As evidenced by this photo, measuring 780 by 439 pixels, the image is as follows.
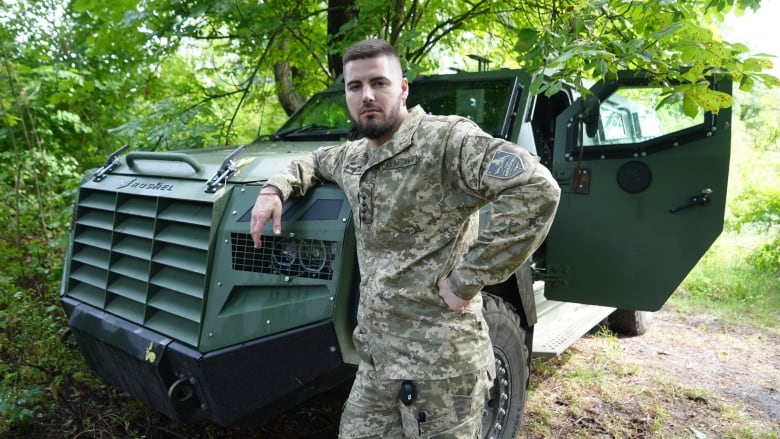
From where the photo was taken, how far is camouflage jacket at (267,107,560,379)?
188 cm

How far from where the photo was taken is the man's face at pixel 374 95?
203cm

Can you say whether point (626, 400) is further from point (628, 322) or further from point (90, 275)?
point (90, 275)

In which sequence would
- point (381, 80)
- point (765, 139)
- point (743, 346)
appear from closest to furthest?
point (381, 80) < point (743, 346) < point (765, 139)

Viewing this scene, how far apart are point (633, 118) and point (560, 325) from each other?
150 centimetres

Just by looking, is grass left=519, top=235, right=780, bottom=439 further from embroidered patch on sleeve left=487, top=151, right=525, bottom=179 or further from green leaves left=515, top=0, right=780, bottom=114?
embroidered patch on sleeve left=487, top=151, right=525, bottom=179

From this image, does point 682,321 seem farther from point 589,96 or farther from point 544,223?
point 544,223

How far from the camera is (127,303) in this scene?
2.81m

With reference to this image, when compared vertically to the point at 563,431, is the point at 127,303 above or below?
above

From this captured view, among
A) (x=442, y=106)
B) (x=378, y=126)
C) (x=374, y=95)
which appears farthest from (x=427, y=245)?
(x=442, y=106)

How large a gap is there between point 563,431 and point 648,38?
2.23m

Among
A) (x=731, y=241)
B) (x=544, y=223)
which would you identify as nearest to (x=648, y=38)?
(x=544, y=223)

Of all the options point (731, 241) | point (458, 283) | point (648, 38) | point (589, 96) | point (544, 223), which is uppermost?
point (648, 38)

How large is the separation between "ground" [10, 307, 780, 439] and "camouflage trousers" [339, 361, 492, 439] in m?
0.91

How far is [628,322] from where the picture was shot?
18.2 feet
